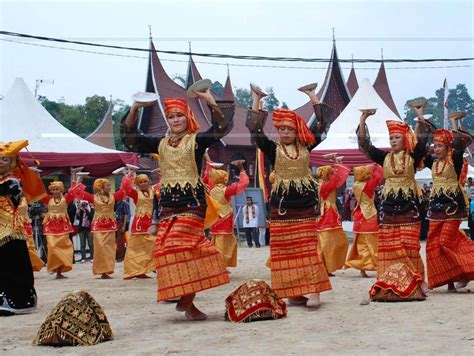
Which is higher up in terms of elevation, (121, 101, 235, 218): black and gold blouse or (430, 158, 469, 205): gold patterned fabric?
(121, 101, 235, 218): black and gold blouse

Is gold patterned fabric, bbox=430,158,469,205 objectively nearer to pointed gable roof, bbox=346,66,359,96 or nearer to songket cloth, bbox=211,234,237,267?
songket cloth, bbox=211,234,237,267

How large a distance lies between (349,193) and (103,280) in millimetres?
11887

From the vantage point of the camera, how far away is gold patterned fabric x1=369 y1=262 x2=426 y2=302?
27.3 feet

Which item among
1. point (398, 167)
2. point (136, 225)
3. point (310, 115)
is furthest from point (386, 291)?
point (310, 115)

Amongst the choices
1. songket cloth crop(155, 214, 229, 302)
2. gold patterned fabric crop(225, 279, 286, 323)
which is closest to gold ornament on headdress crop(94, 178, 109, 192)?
songket cloth crop(155, 214, 229, 302)

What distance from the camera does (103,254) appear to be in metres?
13.3

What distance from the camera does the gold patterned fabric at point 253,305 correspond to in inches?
280

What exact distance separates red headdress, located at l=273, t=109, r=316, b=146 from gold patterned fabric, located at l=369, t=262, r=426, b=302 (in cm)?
160

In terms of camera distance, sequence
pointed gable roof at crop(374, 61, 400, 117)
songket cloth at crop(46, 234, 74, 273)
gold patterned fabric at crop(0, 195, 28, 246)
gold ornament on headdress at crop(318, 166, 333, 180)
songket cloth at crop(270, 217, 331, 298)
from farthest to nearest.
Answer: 1. pointed gable roof at crop(374, 61, 400, 117)
2. songket cloth at crop(46, 234, 74, 273)
3. gold ornament on headdress at crop(318, 166, 333, 180)
4. gold patterned fabric at crop(0, 195, 28, 246)
5. songket cloth at crop(270, 217, 331, 298)

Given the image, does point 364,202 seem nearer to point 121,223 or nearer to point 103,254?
point 103,254

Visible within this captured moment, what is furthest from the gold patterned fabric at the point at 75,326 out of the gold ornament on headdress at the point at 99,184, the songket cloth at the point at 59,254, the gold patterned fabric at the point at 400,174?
the gold ornament on headdress at the point at 99,184

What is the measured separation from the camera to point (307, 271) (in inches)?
320

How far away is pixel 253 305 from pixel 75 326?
1581mm

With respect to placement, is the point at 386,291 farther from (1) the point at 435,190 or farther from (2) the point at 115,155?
(2) the point at 115,155
